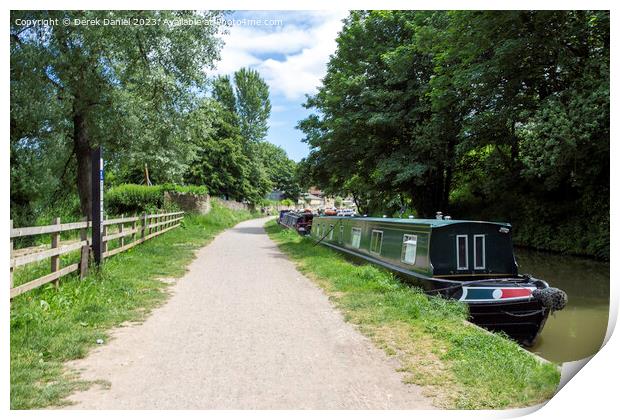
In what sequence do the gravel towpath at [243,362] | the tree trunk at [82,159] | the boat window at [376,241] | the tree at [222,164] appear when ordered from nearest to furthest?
the gravel towpath at [243,362]
the tree trunk at [82,159]
the boat window at [376,241]
the tree at [222,164]

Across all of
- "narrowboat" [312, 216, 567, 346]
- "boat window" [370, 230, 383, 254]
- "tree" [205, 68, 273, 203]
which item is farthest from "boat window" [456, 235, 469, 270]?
"tree" [205, 68, 273, 203]

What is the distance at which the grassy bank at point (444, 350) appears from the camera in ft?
12.9

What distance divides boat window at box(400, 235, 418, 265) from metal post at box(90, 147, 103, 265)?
5297mm

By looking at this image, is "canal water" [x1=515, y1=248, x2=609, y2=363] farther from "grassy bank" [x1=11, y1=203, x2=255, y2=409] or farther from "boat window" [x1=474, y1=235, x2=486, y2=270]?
"grassy bank" [x1=11, y1=203, x2=255, y2=409]

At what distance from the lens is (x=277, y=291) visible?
27.9 ft

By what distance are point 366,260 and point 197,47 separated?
6.08 meters

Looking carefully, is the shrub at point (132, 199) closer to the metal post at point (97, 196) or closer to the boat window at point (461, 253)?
the metal post at point (97, 196)

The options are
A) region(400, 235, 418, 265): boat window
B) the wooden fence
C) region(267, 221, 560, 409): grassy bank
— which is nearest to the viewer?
region(267, 221, 560, 409): grassy bank

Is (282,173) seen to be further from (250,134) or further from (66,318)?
(66,318)

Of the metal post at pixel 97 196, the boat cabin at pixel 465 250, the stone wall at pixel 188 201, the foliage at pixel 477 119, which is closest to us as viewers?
the metal post at pixel 97 196

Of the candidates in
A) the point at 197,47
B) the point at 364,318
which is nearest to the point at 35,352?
the point at 364,318

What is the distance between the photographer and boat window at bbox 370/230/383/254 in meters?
11.1

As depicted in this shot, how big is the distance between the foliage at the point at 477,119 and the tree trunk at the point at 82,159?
7.36 m

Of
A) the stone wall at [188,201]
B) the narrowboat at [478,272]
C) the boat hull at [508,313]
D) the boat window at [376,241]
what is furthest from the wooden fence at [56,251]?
the stone wall at [188,201]
